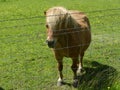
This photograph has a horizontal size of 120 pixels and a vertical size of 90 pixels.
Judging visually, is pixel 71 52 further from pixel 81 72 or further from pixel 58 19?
pixel 81 72

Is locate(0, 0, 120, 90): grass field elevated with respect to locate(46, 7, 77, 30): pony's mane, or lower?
lower

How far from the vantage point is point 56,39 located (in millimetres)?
5348

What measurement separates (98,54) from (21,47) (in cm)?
207

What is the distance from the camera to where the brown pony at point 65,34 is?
524 cm

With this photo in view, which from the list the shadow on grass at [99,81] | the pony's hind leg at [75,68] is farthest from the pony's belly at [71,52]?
the shadow on grass at [99,81]

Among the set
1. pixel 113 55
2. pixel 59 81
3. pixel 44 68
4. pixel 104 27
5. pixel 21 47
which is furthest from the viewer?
pixel 104 27

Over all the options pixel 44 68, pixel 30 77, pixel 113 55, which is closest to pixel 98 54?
pixel 113 55

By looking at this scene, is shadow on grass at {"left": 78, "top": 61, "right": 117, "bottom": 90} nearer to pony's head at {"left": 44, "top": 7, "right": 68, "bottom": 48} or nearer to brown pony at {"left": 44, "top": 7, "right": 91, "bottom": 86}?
brown pony at {"left": 44, "top": 7, "right": 91, "bottom": 86}

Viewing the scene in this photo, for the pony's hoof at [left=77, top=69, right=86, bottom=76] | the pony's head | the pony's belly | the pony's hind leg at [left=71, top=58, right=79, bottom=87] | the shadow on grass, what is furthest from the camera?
the pony's hoof at [left=77, top=69, right=86, bottom=76]

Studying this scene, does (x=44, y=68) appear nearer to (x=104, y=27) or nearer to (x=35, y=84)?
(x=35, y=84)

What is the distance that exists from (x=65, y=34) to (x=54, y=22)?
1.68ft

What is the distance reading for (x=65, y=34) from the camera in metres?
5.64

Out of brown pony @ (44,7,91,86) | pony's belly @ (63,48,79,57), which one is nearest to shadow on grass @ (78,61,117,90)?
brown pony @ (44,7,91,86)

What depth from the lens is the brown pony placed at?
5242 millimetres
